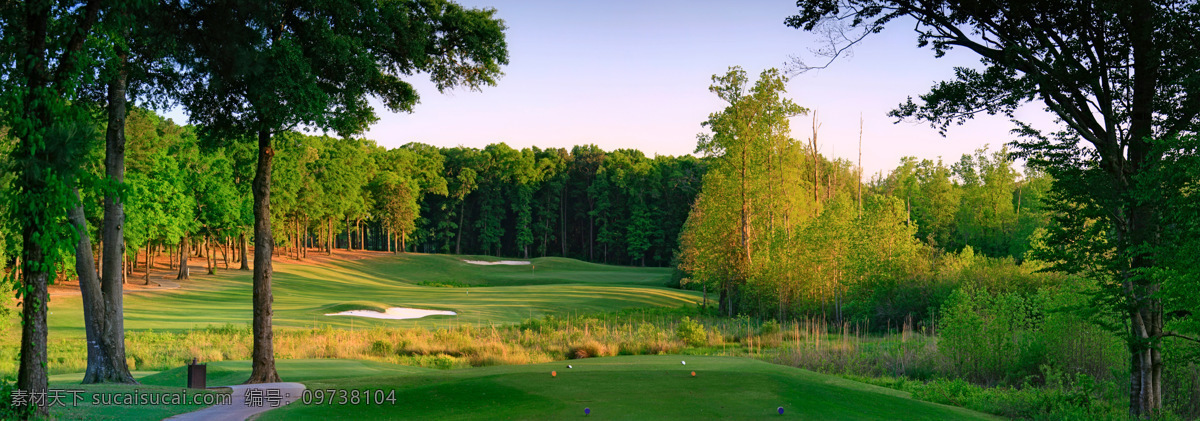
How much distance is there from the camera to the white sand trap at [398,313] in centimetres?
3428

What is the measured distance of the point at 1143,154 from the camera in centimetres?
1239

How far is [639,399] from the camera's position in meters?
10.5

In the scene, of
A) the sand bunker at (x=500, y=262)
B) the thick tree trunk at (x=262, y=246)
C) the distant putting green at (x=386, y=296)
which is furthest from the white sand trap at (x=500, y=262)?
the thick tree trunk at (x=262, y=246)

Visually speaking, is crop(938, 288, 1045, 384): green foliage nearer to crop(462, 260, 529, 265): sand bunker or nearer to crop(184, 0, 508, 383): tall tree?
crop(184, 0, 508, 383): tall tree

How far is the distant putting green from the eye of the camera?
31.8 metres

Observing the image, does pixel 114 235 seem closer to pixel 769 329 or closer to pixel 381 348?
pixel 381 348

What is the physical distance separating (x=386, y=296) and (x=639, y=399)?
36.3m

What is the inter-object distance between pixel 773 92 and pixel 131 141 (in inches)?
1311

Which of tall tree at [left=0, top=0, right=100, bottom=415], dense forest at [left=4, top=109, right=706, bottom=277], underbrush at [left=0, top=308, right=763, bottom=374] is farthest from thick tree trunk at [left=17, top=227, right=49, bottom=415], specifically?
dense forest at [left=4, top=109, right=706, bottom=277]

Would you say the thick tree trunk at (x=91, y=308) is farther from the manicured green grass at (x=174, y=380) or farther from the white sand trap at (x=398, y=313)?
the white sand trap at (x=398, y=313)

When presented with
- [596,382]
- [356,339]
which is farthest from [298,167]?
[596,382]

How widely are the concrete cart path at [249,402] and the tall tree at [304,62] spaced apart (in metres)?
1.64

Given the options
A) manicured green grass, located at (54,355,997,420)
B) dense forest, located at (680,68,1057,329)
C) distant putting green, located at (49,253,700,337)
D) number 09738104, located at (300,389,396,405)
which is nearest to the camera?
manicured green grass, located at (54,355,997,420)

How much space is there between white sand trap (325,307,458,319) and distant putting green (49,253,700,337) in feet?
1.61
